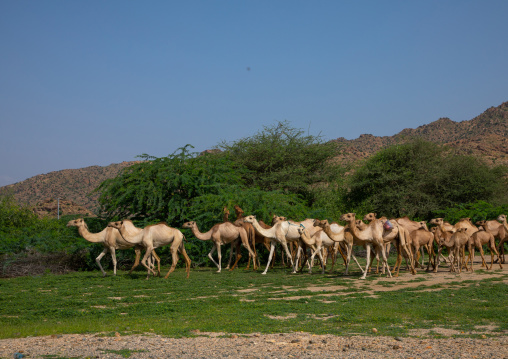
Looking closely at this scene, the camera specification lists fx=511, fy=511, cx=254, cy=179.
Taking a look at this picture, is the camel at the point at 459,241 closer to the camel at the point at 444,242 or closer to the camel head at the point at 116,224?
the camel at the point at 444,242

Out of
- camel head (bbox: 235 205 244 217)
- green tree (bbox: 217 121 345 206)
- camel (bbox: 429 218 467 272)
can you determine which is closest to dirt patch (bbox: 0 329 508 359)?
camel (bbox: 429 218 467 272)

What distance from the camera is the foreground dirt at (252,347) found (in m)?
6.69

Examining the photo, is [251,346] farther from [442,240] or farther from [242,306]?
[442,240]

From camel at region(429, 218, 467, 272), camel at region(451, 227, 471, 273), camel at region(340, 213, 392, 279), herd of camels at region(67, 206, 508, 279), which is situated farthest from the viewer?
camel at region(429, 218, 467, 272)

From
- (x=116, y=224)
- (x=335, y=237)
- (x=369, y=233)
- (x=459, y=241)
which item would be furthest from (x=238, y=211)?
(x=459, y=241)

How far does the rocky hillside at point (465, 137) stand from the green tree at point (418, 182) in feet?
72.7

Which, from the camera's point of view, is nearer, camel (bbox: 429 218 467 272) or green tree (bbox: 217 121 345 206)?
camel (bbox: 429 218 467 272)

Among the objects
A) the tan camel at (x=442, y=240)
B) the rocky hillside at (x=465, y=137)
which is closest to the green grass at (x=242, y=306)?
the tan camel at (x=442, y=240)

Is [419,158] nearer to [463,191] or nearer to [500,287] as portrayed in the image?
[463,191]

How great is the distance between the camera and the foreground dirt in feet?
22.0

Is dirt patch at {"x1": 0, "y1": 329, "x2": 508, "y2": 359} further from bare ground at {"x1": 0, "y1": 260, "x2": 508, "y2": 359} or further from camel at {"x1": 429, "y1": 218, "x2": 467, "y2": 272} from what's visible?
camel at {"x1": 429, "y1": 218, "x2": 467, "y2": 272}

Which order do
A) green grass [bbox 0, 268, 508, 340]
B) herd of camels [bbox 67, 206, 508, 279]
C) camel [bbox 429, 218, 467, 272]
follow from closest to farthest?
green grass [bbox 0, 268, 508, 340] < herd of camels [bbox 67, 206, 508, 279] < camel [bbox 429, 218, 467, 272]

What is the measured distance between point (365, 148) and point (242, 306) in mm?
69797

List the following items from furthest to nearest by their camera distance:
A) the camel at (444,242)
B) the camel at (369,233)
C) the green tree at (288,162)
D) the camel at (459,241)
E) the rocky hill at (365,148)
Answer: the rocky hill at (365,148), the green tree at (288,162), the camel at (444,242), the camel at (459,241), the camel at (369,233)
